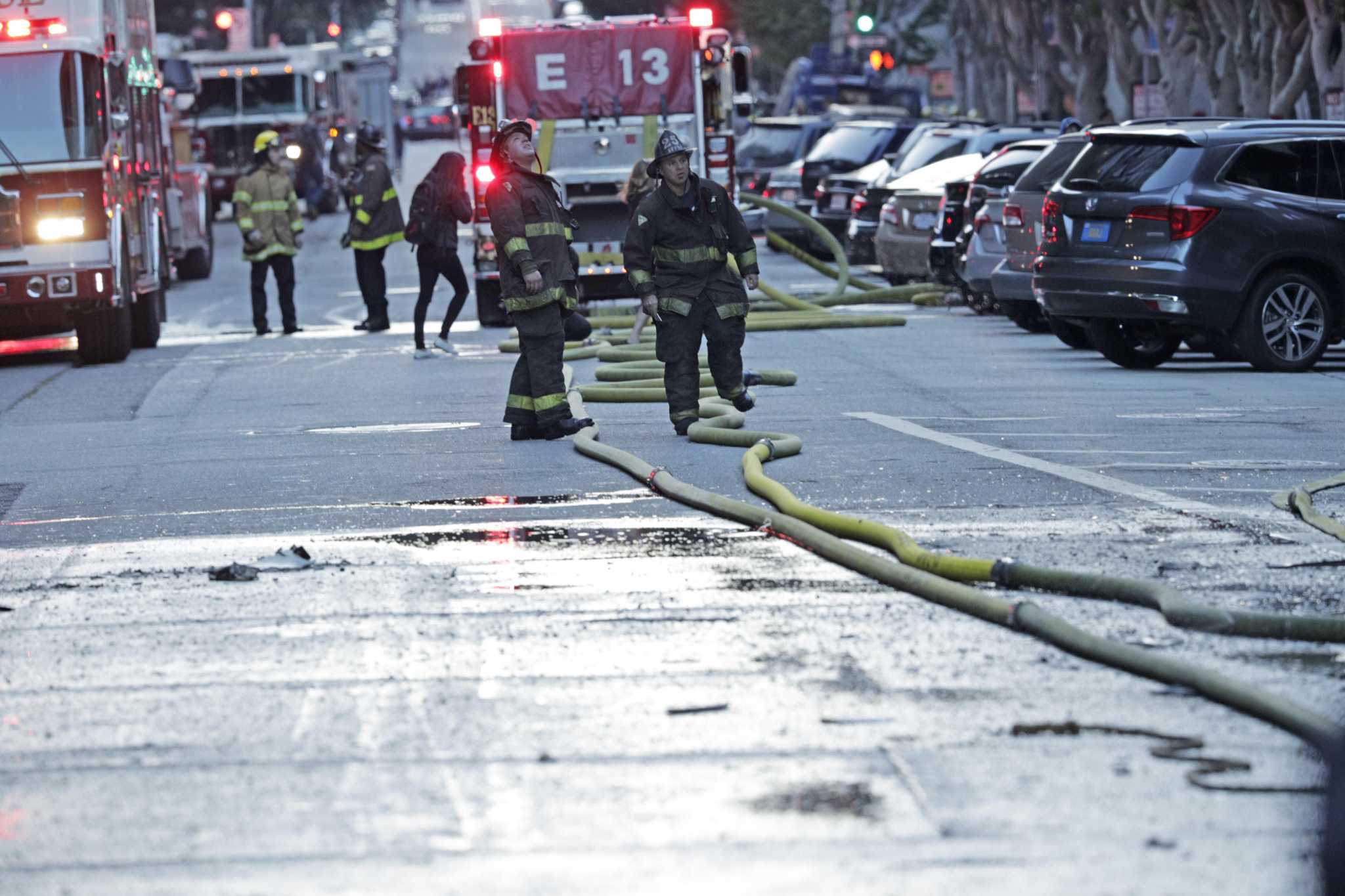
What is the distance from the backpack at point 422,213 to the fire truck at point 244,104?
28239mm

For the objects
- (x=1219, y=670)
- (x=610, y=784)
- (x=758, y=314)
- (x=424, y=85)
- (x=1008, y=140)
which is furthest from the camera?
(x=424, y=85)

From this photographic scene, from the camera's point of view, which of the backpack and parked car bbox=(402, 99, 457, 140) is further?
parked car bbox=(402, 99, 457, 140)

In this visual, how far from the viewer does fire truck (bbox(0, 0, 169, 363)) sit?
18.6 metres

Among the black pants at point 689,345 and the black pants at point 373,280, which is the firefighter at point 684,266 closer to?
the black pants at point 689,345

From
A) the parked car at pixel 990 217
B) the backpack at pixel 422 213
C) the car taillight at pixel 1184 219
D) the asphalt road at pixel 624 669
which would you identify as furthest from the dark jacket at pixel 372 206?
the car taillight at pixel 1184 219

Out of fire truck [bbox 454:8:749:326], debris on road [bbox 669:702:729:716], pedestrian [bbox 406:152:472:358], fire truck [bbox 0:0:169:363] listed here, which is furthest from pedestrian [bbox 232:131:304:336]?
debris on road [bbox 669:702:729:716]

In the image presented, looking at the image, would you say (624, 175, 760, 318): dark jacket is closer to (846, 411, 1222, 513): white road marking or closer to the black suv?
(846, 411, 1222, 513): white road marking

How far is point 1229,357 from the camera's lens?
→ 16547 millimetres

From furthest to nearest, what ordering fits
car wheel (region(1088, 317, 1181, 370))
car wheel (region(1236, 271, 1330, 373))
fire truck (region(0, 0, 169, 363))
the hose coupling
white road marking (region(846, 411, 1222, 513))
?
fire truck (region(0, 0, 169, 363))
car wheel (region(1088, 317, 1181, 370))
car wheel (region(1236, 271, 1330, 373))
the hose coupling
white road marking (region(846, 411, 1222, 513))

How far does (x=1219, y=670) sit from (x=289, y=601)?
313 cm

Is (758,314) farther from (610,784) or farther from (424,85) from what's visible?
(424,85)

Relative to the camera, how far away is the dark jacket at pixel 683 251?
41.3ft

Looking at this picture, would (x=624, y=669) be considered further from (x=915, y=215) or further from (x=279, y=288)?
(x=915, y=215)

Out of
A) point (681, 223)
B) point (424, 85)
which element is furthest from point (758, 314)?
point (424, 85)
